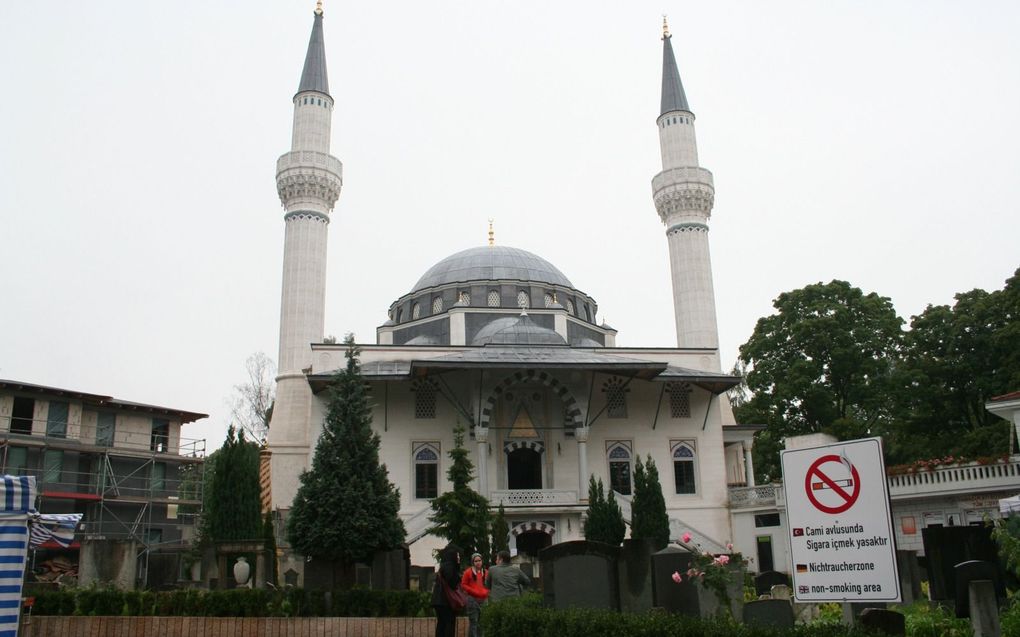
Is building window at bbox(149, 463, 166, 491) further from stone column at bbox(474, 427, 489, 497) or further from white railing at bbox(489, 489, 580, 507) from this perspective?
white railing at bbox(489, 489, 580, 507)

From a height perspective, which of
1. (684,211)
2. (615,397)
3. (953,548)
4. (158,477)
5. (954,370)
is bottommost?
(953,548)

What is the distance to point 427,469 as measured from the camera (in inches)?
1027

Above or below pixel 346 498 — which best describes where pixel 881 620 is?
below

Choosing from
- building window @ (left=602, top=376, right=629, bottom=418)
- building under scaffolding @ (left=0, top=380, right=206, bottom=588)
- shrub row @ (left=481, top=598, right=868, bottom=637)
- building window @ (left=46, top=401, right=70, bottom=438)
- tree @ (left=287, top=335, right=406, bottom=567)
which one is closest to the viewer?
shrub row @ (left=481, top=598, right=868, bottom=637)

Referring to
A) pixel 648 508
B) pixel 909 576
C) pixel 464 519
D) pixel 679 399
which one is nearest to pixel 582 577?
pixel 909 576

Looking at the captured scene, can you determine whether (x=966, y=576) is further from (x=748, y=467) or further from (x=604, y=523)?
(x=748, y=467)

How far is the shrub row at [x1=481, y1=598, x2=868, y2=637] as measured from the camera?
547 centimetres

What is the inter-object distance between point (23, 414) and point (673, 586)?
21725mm

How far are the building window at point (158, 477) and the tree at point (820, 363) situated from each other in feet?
68.9

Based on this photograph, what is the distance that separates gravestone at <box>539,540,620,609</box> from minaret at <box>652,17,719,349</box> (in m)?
21.7

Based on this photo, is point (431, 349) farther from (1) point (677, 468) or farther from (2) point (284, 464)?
(1) point (677, 468)

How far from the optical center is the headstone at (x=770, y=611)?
742 cm

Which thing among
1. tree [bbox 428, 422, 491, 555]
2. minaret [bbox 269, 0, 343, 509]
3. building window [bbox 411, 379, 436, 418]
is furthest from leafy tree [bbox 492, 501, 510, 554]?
minaret [bbox 269, 0, 343, 509]

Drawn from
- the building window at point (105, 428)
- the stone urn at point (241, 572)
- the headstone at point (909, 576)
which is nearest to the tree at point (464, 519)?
the stone urn at point (241, 572)
